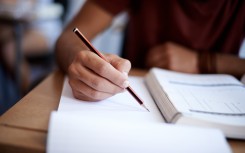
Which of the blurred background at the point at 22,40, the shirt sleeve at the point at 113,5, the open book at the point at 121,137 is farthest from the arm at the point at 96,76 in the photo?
the blurred background at the point at 22,40

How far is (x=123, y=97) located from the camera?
53 centimetres

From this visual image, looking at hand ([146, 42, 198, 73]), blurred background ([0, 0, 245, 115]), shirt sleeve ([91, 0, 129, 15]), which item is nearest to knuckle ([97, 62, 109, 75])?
hand ([146, 42, 198, 73])

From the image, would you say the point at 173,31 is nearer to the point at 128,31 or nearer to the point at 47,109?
the point at 128,31

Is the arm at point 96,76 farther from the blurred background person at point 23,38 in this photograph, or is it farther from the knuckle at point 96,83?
the blurred background person at point 23,38

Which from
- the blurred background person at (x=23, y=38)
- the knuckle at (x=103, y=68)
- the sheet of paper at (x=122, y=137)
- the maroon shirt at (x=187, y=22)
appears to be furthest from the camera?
the blurred background person at (x=23, y=38)

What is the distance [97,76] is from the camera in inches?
18.5

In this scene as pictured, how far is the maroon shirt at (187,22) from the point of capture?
855mm

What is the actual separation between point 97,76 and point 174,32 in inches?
19.9

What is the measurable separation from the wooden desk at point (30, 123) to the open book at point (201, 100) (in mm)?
40


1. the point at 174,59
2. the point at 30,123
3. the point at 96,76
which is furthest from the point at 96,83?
the point at 174,59

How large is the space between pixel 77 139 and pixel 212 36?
694 mm

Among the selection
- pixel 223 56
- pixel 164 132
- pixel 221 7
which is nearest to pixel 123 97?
pixel 164 132

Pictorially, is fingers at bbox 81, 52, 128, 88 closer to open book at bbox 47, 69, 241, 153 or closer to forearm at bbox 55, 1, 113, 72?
open book at bbox 47, 69, 241, 153

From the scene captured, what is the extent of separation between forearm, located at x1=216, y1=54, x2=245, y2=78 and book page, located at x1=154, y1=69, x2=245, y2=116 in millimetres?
113
